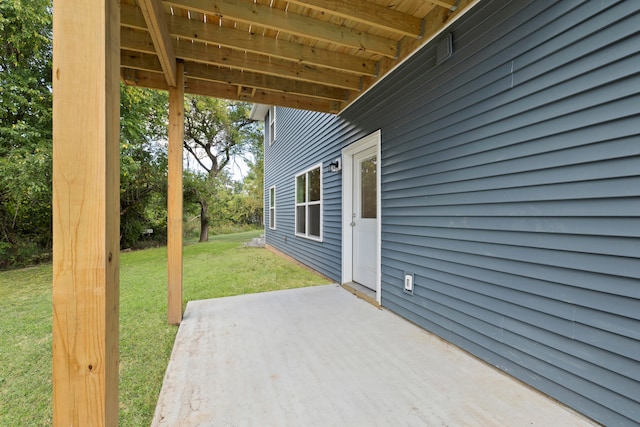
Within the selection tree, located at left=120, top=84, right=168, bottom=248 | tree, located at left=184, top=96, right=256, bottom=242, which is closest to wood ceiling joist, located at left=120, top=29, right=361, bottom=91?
tree, located at left=120, top=84, right=168, bottom=248

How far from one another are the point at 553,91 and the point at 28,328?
5.06 metres

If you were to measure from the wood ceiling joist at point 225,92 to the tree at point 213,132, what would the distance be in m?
9.84

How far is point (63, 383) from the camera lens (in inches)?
35.4

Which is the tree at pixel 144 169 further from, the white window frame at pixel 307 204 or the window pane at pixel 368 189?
Answer: the window pane at pixel 368 189

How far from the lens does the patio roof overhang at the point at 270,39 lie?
2.32 meters

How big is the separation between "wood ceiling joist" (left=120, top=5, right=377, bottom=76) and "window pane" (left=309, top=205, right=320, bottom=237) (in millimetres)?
2850

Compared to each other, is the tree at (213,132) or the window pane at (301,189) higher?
the tree at (213,132)

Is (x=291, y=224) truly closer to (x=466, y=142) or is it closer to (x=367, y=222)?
(x=367, y=222)

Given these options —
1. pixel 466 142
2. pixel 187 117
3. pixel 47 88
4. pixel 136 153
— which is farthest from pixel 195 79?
pixel 187 117

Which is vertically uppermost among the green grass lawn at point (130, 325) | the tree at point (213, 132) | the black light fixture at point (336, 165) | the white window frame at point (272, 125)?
the tree at point (213, 132)

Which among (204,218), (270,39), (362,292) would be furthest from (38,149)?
(362,292)

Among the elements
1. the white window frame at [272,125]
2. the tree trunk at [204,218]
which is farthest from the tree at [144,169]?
the white window frame at [272,125]

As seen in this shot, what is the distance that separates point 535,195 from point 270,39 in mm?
2697

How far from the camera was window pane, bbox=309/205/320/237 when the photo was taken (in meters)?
5.54
